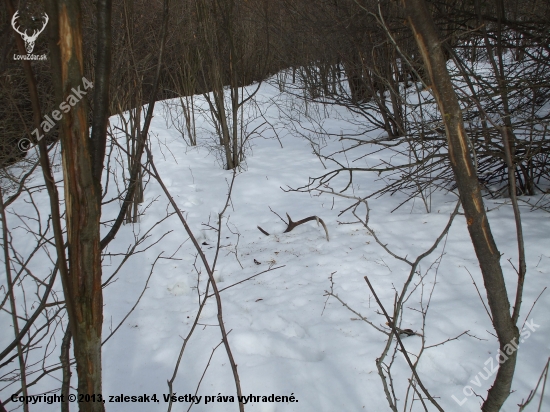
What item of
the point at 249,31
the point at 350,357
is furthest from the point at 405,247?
the point at 249,31

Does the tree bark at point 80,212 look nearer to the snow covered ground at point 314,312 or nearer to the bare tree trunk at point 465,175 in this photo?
the bare tree trunk at point 465,175

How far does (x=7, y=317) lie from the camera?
8.18 feet

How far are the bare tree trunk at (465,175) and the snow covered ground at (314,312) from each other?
0.67 m

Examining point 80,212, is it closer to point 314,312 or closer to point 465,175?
point 465,175

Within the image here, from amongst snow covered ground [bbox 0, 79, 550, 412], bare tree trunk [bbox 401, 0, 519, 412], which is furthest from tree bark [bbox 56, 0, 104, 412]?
snow covered ground [bbox 0, 79, 550, 412]

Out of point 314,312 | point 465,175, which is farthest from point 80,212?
point 314,312

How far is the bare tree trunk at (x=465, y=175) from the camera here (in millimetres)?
786

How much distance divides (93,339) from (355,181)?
380 cm

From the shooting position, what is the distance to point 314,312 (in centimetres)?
222

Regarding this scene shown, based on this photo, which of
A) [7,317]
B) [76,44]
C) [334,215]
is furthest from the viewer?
[334,215]

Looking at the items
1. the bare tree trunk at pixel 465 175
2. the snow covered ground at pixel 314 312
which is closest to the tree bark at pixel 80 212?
the bare tree trunk at pixel 465 175

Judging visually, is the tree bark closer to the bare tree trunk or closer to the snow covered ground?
the bare tree trunk

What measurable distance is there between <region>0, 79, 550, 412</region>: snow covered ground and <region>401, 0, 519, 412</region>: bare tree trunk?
666 millimetres

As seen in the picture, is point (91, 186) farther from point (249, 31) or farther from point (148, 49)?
point (249, 31)
